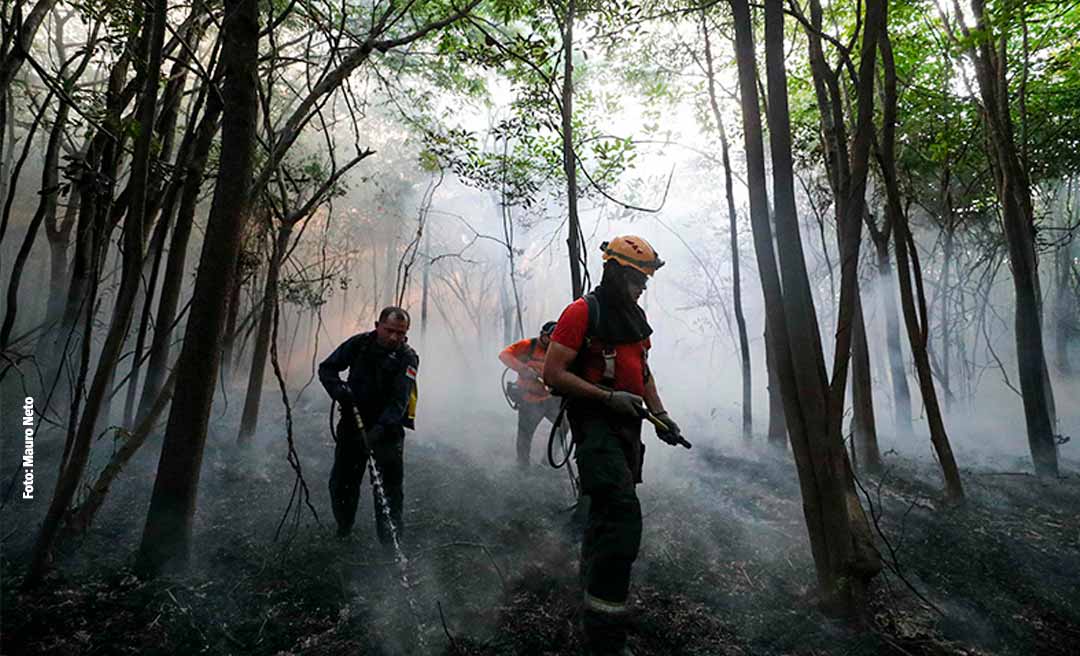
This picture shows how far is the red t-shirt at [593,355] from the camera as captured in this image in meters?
3.03

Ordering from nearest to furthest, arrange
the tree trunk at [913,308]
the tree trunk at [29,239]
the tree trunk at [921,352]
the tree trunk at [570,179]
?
the tree trunk at [29,239], the tree trunk at [913,308], the tree trunk at [921,352], the tree trunk at [570,179]

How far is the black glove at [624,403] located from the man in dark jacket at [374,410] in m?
1.91

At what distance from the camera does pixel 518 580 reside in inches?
143

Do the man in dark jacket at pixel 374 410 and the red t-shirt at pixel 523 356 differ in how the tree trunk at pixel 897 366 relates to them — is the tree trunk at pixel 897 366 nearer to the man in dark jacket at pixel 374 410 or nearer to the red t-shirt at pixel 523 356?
the red t-shirt at pixel 523 356

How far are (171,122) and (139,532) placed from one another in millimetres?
3592

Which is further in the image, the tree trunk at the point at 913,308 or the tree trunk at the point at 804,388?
the tree trunk at the point at 913,308

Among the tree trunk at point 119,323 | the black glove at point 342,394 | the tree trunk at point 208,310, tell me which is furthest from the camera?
the black glove at point 342,394

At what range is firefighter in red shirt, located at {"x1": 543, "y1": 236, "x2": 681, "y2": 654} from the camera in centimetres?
264

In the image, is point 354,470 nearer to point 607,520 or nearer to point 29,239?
point 607,520

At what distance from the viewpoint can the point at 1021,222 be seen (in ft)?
23.1

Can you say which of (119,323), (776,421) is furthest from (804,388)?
(776,421)

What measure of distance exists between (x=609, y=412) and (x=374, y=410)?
2.24 meters

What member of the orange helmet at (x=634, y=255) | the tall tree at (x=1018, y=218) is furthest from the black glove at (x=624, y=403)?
the tall tree at (x=1018, y=218)

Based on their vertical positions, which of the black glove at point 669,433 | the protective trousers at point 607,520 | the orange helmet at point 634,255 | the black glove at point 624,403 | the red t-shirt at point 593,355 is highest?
the orange helmet at point 634,255
